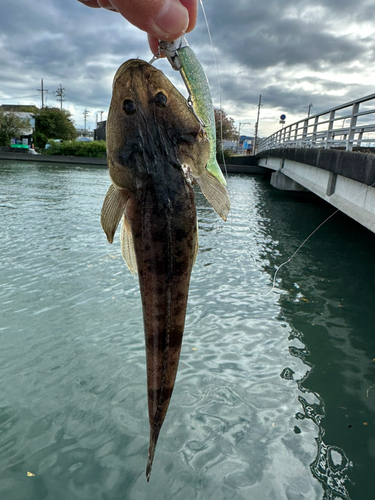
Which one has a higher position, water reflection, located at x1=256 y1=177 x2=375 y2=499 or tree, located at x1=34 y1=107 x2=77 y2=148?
tree, located at x1=34 y1=107 x2=77 y2=148

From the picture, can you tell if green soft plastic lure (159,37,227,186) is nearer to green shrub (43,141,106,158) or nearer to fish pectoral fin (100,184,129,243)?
fish pectoral fin (100,184,129,243)

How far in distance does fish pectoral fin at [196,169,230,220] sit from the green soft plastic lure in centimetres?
14

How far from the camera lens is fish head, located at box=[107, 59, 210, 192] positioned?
158 cm

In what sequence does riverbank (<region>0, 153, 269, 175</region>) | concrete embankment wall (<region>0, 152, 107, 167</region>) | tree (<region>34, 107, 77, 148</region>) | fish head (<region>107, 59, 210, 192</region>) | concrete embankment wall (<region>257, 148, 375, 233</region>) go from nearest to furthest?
fish head (<region>107, 59, 210, 192</region>) → concrete embankment wall (<region>257, 148, 375, 233</region>) → riverbank (<region>0, 153, 269, 175</region>) → concrete embankment wall (<region>0, 152, 107, 167</region>) → tree (<region>34, 107, 77, 148</region>)

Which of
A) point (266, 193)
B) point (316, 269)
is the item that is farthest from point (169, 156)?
point (266, 193)

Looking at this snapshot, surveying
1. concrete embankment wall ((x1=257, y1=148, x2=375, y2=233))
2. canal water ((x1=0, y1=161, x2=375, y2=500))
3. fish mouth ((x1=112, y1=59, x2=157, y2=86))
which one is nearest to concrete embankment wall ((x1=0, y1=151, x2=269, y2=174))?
concrete embankment wall ((x1=257, y1=148, x2=375, y2=233))

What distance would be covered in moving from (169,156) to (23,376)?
14.8 feet

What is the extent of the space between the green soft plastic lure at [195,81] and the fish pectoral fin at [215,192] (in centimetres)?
14

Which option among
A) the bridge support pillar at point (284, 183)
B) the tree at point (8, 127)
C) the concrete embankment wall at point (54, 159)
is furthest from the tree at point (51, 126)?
the bridge support pillar at point (284, 183)

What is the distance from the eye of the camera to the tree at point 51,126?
251 feet

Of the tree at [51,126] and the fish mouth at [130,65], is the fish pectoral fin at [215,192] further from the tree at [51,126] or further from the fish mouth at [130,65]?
the tree at [51,126]

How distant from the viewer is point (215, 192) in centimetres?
166

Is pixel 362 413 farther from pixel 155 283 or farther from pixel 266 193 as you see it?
pixel 266 193

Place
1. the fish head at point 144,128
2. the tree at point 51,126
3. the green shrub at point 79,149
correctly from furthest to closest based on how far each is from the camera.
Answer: the tree at point 51,126 → the green shrub at point 79,149 → the fish head at point 144,128
